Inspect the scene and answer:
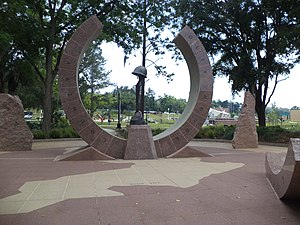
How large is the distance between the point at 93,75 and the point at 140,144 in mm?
26741

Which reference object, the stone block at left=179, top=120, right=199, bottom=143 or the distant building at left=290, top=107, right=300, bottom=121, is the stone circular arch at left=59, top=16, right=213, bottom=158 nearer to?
the stone block at left=179, top=120, right=199, bottom=143

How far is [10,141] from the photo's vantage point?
10.6 metres

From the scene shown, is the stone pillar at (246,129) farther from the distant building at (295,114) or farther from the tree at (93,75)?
the distant building at (295,114)

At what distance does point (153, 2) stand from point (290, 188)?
17.5 metres

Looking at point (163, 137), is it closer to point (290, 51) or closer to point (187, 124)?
point (187, 124)

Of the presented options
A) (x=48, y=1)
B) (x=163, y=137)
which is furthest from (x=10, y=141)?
(x=48, y=1)

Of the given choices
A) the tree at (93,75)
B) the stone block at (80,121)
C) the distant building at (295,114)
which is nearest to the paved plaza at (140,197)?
the stone block at (80,121)

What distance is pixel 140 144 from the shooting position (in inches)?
351

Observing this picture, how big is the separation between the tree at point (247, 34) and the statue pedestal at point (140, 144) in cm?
1012

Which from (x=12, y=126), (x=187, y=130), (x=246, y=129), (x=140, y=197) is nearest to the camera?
(x=140, y=197)

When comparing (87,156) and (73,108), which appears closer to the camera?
(87,156)

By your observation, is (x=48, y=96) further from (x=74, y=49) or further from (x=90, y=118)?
(x=90, y=118)

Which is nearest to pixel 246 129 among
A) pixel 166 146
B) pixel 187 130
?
pixel 187 130

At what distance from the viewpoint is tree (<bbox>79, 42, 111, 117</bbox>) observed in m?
31.6
